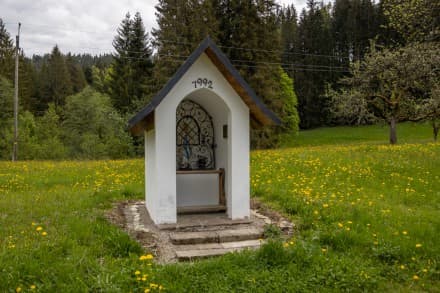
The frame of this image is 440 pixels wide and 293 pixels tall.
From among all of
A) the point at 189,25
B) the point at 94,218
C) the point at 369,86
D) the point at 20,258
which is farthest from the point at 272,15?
the point at 20,258

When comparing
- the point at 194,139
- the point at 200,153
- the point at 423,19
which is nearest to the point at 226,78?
A: the point at 194,139

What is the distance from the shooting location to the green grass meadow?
4.64 meters

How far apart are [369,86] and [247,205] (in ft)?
31.7

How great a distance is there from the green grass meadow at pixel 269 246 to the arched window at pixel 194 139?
172cm

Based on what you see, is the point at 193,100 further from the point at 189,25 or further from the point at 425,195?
the point at 189,25

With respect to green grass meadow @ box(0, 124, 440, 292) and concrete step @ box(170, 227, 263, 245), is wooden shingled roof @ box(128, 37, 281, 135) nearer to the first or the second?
green grass meadow @ box(0, 124, 440, 292)

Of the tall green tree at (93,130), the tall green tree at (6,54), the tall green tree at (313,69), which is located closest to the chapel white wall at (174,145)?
the tall green tree at (93,130)

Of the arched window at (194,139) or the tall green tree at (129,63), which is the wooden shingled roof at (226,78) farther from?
the tall green tree at (129,63)

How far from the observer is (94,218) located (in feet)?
22.3

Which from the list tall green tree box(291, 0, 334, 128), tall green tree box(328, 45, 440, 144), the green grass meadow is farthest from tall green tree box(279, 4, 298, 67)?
the green grass meadow

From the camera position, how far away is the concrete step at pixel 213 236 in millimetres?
6257

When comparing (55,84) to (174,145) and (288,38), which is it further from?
(174,145)

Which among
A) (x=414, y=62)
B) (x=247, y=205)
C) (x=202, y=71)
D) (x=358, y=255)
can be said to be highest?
(x=414, y=62)

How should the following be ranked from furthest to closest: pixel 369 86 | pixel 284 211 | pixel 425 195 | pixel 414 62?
pixel 369 86 < pixel 414 62 < pixel 425 195 < pixel 284 211
